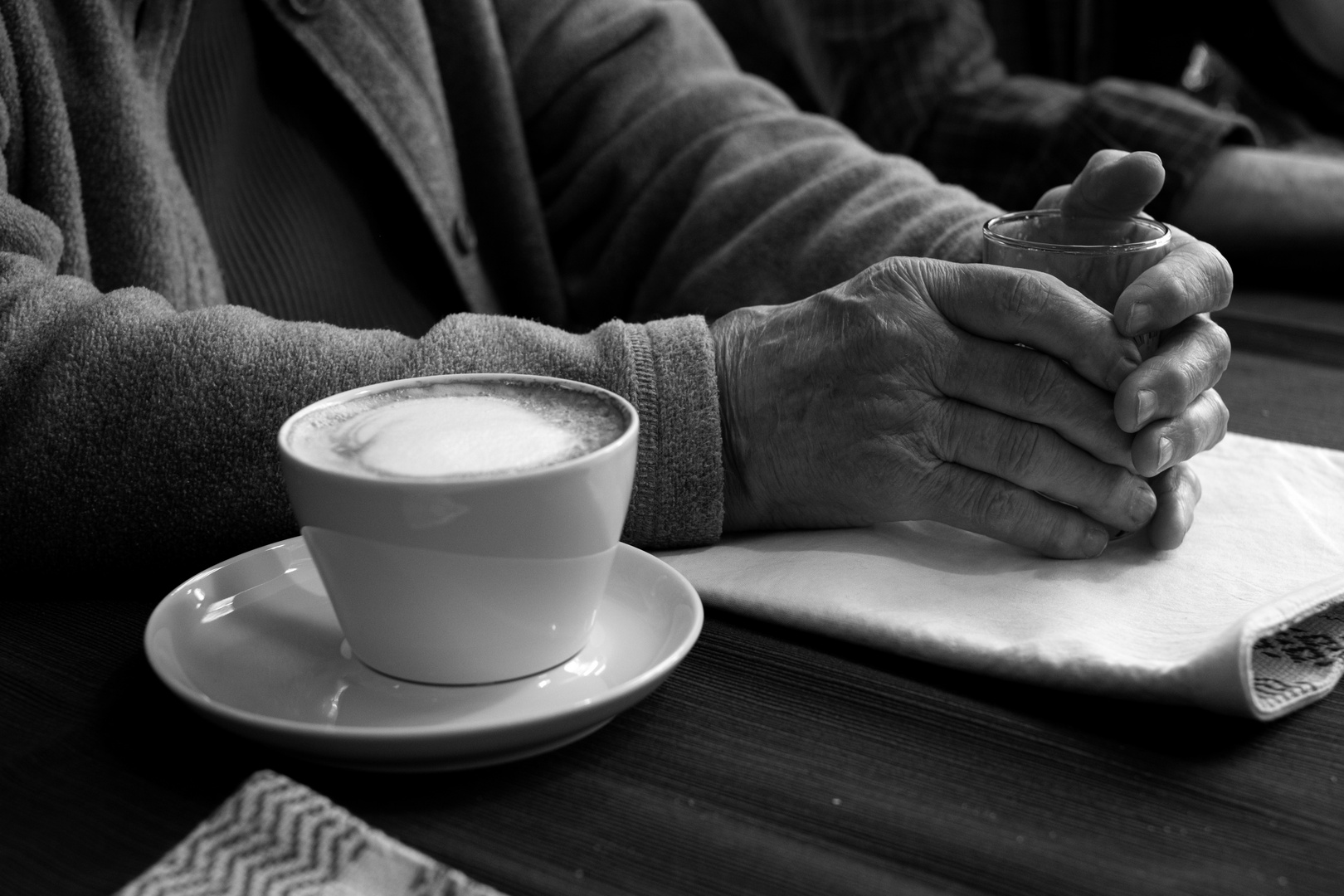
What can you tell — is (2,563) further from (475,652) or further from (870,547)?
(870,547)

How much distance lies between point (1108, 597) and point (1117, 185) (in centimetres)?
26

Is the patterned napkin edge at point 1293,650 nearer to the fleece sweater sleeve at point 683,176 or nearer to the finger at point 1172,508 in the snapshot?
the finger at point 1172,508

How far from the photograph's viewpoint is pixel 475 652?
0.43m

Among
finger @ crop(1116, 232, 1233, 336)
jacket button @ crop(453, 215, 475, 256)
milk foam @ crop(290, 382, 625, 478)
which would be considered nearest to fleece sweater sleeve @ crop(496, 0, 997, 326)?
jacket button @ crop(453, 215, 475, 256)

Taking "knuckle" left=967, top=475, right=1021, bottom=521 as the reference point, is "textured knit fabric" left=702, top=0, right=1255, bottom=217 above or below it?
below

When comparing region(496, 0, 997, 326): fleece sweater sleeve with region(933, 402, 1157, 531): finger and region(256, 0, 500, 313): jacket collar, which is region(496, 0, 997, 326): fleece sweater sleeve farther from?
region(933, 402, 1157, 531): finger

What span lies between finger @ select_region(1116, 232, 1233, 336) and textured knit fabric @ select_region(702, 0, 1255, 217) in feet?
2.01

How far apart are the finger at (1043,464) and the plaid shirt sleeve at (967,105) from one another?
715 millimetres

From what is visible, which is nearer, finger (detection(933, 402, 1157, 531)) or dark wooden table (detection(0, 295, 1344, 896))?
dark wooden table (detection(0, 295, 1344, 896))

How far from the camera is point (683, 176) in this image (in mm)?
1009

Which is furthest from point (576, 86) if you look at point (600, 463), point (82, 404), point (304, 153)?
point (600, 463)

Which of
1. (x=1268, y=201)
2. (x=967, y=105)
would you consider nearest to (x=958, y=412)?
(x=1268, y=201)

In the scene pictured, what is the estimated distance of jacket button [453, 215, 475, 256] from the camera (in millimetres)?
1002

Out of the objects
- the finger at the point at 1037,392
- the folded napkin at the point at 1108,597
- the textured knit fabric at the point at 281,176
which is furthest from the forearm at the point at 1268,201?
the textured knit fabric at the point at 281,176
